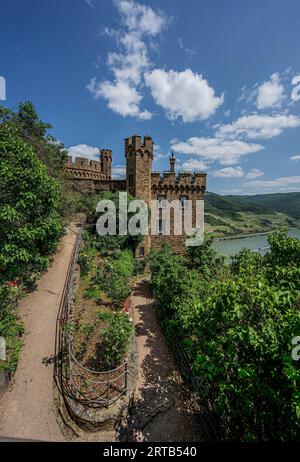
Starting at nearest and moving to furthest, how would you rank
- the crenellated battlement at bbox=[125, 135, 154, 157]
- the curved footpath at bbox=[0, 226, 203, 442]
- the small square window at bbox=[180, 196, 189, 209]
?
the curved footpath at bbox=[0, 226, 203, 442]
the crenellated battlement at bbox=[125, 135, 154, 157]
the small square window at bbox=[180, 196, 189, 209]

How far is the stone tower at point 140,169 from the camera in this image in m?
20.5

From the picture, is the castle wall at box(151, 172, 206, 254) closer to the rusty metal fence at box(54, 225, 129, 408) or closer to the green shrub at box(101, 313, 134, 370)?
the green shrub at box(101, 313, 134, 370)

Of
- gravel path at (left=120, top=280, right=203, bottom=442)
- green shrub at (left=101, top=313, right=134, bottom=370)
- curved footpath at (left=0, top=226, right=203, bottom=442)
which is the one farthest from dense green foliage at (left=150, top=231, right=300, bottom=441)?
green shrub at (left=101, top=313, right=134, bottom=370)

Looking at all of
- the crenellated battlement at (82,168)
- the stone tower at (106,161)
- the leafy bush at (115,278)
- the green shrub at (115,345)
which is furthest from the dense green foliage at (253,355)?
the stone tower at (106,161)

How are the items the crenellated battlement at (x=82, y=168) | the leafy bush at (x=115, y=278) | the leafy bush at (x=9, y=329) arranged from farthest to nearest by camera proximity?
1. the crenellated battlement at (x=82, y=168)
2. the leafy bush at (x=115, y=278)
3. the leafy bush at (x=9, y=329)

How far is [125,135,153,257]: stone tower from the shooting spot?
20.5m

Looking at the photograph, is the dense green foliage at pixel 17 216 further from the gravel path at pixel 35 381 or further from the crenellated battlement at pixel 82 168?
the crenellated battlement at pixel 82 168

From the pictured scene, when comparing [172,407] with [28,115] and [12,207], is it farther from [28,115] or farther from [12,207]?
[28,115]

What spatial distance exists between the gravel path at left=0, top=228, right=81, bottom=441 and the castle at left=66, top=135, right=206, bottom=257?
11.6 m

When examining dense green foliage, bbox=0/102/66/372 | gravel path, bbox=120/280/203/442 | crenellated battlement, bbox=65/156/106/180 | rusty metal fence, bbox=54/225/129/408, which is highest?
crenellated battlement, bbox=65/156/106/180

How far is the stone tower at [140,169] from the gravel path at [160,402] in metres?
11.5

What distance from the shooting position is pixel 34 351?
862cm

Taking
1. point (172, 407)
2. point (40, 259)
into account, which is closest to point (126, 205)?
point (40, 259)

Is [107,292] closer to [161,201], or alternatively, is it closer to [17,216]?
[17,216]
